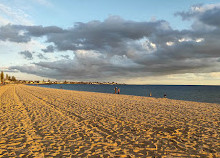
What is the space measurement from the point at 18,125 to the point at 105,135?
5688 millimetres

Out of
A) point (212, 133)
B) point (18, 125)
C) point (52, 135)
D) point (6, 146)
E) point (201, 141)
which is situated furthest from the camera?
point (18, 125)

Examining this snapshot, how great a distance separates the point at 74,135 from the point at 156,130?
4549 millimetres

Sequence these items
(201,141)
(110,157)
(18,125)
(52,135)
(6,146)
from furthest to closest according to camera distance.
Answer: (18,125), (52,135), (201,141), (6,146), (110,157)

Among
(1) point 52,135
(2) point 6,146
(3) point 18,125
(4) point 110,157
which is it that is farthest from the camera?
(3) point 18,125

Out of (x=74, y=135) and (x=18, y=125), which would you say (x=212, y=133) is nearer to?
(x=74, y=135)

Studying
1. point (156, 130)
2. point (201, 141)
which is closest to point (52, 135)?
point (156, 130)

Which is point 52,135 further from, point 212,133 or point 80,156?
point 212,133

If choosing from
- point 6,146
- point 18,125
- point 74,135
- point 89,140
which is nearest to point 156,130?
point 89,140

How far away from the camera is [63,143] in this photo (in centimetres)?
650

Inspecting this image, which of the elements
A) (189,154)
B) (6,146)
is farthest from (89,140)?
(189,154)

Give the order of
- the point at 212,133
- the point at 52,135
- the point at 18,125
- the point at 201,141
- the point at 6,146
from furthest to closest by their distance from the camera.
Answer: the point at 18,125 < the point at 212,133 < the point at 52,135 < the point at 201,141 < the point at 6,146

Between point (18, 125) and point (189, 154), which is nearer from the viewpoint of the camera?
point (189, 154)

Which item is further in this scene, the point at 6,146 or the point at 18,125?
the point at 18,125

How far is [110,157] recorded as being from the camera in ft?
17.3
